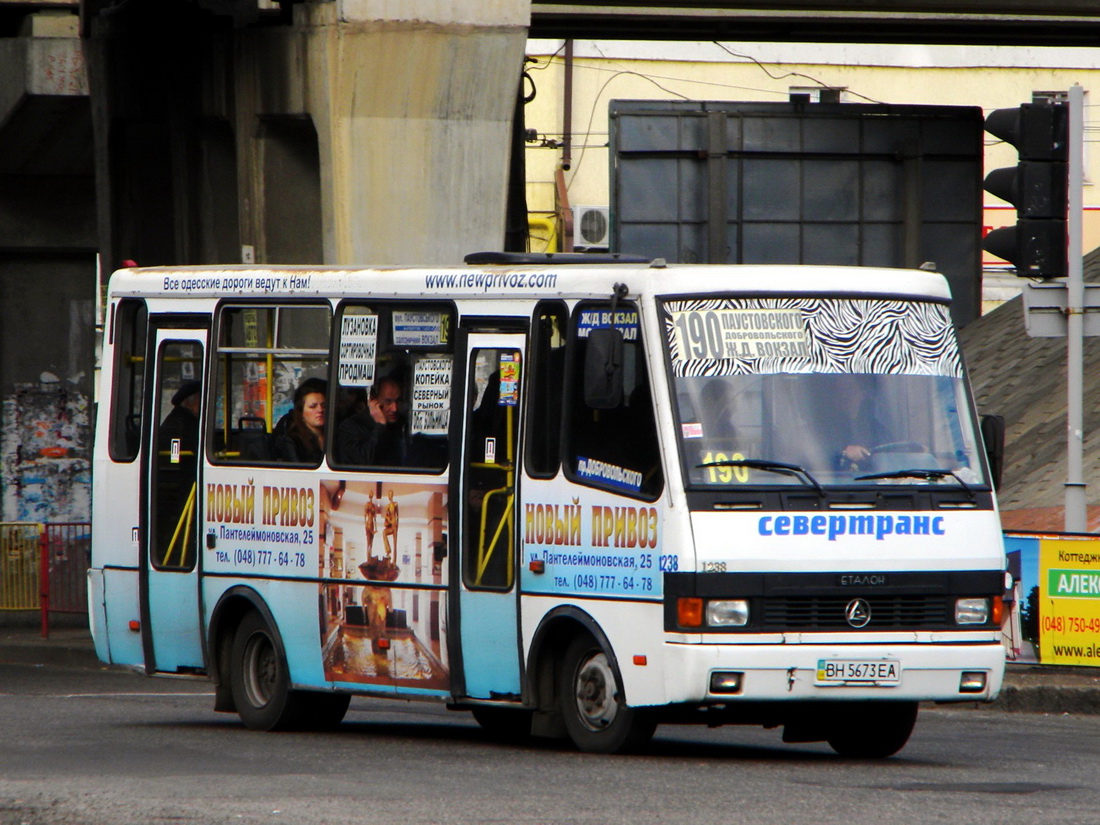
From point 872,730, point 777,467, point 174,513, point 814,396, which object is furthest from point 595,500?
point 174,513

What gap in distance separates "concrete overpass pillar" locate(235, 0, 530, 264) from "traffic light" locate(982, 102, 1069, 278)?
19.3 ft

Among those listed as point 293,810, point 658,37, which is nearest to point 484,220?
point 293,810

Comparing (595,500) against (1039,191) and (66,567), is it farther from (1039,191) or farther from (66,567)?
(66,567)

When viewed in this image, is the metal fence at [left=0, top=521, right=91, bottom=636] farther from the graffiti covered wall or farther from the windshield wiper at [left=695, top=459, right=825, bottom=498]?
the windshield wiper at [left=695, top=459, right=825, bottom=498]

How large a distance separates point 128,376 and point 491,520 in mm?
3419

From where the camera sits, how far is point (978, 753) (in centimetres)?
1129

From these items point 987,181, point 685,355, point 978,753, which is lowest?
point 978,753

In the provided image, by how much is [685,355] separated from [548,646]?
1.66m

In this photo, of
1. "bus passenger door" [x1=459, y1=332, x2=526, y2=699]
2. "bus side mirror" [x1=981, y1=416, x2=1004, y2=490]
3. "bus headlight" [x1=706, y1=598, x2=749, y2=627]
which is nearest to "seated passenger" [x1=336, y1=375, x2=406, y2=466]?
"bus passenger door" [x1=459, y1=332, x2=526, y2=699]

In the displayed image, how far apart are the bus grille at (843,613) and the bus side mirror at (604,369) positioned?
1197mm

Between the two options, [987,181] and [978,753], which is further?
[987,181]

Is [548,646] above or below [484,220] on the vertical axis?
below

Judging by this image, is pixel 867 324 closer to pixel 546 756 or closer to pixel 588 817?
pixel 546 756

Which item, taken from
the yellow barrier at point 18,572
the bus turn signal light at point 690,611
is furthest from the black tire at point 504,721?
the yellow barrier at point 18,572
